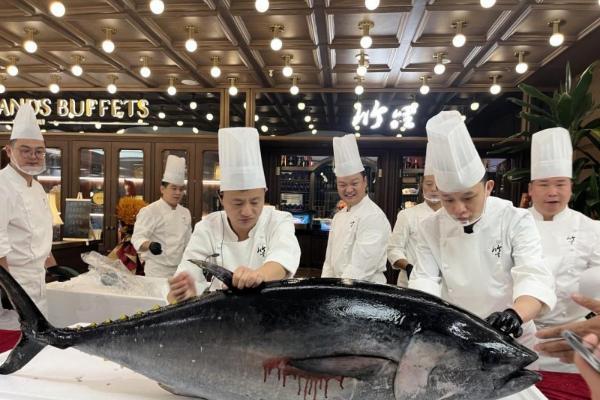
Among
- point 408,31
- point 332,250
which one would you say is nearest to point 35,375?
point 332,250

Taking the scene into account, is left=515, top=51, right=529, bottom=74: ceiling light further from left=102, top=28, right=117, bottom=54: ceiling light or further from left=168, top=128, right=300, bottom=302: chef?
left=102, top=28, right=117, bottom=54: ceiling light

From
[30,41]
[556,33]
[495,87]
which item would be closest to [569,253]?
[556,33]

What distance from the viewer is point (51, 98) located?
6.76 meters

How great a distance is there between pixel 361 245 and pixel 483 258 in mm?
A: 1423

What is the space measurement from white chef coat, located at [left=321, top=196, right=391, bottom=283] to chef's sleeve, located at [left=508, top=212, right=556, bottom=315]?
1.45 meters

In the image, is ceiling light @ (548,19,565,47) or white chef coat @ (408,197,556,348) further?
ceiling light @ (548,19,565,47)

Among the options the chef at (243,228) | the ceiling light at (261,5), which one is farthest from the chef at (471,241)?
the ceiling light at (261,5)

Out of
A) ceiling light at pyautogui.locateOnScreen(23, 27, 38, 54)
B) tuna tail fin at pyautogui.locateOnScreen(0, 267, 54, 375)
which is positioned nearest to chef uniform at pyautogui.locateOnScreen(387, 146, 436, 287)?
tuna tail fin at pyautogui.locateOnScreen(0, 267, 54, 375)

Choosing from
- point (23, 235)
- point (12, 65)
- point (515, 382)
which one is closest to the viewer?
point (515, 382)

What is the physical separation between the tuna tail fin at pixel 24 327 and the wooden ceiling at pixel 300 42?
3154mm

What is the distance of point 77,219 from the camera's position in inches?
248

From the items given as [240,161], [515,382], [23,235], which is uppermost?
[240,161]

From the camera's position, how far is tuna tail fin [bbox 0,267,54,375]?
1.16 metres

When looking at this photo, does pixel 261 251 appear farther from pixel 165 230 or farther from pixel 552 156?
pixel 165 230
